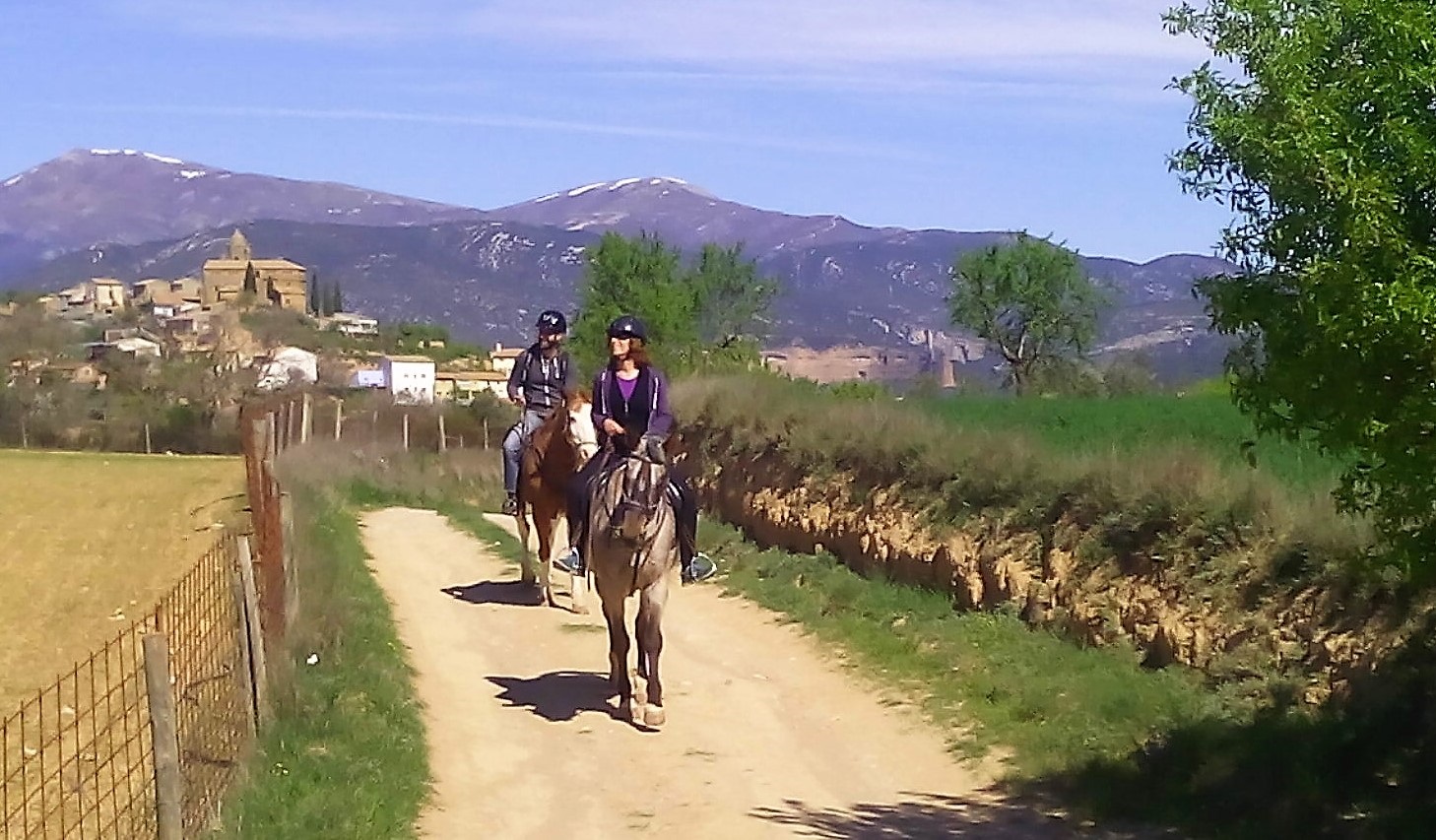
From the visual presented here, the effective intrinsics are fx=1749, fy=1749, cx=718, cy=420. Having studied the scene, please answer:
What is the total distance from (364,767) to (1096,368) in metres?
55.4

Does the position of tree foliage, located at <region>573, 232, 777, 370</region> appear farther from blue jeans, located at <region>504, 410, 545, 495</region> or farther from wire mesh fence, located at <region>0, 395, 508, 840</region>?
wire mesh fence, located at <region>0, 395, 508, 840</region>

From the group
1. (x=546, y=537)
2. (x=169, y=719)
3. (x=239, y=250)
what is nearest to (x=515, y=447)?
(x=546, y=537)

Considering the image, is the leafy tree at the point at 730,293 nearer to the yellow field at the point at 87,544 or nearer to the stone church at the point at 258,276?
the yellow field at the point at 87,544

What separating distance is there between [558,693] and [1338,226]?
760cm

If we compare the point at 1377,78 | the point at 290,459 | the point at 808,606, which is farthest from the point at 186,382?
the point at 1377,78

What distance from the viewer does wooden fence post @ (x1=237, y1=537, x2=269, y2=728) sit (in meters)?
10.3

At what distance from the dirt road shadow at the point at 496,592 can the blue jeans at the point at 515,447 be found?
3.43 ft

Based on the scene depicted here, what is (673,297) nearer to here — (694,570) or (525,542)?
(525,542)

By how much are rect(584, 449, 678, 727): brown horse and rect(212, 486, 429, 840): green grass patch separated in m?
1.58

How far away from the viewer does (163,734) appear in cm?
755

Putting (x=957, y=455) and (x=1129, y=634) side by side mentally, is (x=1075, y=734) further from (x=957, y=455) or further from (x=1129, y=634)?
(x=957, y=455)

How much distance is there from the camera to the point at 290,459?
115 ft

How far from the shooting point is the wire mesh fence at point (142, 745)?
9539 millimetres

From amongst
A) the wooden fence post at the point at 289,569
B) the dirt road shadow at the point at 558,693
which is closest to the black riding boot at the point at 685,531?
the dirt road shadow at the point at 558,693
